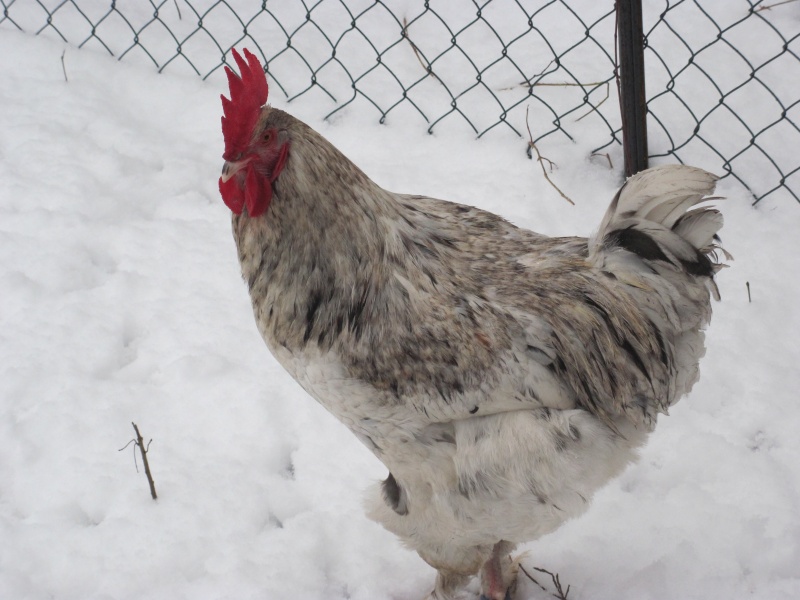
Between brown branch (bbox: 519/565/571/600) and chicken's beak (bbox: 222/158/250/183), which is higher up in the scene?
chicken's beak (bbox: 222/158/250/183)

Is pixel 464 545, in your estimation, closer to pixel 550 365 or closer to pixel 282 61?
pixel 550 365

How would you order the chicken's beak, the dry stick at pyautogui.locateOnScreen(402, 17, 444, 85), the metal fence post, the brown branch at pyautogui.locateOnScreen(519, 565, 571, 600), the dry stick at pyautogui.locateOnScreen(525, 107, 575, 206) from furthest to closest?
the dry stick at pyautogui.locateOnScreen(402, 17, 444, 85), the dry stick at pyautogui.locateOnScreen(525, 107, 575, 206), the metal fence post, the brown branch at pyautogui.locateOnScreen(519, 565, 571, 600), the chicken's beak

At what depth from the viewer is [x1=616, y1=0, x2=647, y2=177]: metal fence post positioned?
3.00 m

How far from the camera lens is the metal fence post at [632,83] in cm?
300

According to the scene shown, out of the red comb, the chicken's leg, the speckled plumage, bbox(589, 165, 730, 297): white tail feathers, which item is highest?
bbox(589, 165, 730, 297): white tail feathers

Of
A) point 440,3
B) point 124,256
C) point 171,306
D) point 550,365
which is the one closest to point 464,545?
point 550,365

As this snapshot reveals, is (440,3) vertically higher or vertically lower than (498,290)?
higher

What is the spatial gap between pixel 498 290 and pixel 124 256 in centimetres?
183

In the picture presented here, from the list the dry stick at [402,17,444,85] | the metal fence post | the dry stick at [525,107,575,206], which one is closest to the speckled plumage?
the metal fence post

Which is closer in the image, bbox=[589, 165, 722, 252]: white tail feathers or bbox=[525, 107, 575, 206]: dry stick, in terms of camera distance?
bbox=[589, 165, 722, 252]: white tail feathers

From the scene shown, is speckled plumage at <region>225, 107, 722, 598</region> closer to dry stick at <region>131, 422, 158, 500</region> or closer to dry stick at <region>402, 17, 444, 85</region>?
dry stick at <region>131, 422, 158, 500</region>

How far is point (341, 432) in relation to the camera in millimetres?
2787

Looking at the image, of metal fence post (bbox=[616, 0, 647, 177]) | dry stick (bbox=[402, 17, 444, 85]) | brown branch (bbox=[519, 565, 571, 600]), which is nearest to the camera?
brown branch (bbox=[519, 565, 571, 600])

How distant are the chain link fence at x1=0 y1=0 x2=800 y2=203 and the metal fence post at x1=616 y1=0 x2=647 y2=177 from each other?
185 millimetres
